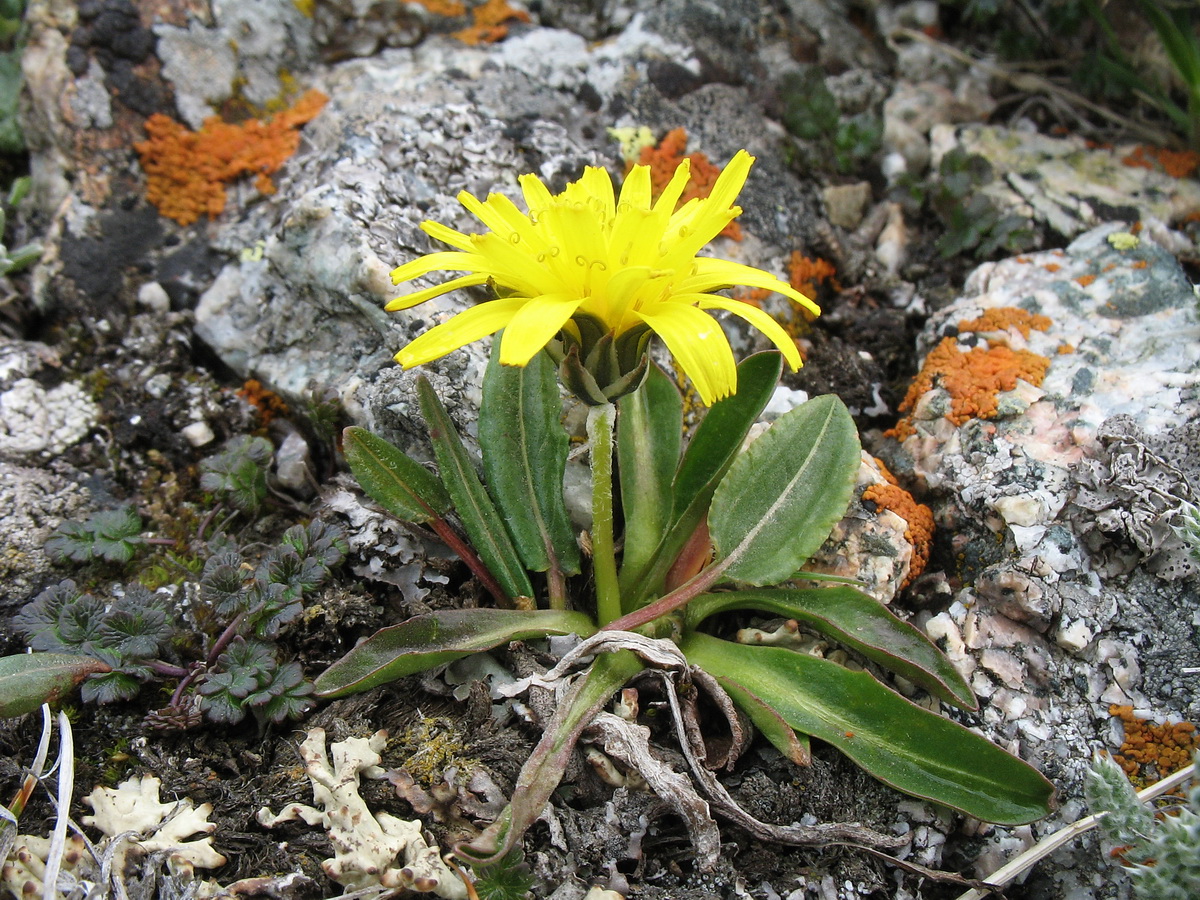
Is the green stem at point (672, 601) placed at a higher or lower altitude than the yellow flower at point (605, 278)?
lower

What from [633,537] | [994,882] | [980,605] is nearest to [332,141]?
[633,537]

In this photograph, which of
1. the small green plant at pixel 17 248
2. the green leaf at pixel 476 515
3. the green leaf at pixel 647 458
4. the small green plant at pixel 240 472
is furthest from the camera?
the small green plant at pixel 17 248

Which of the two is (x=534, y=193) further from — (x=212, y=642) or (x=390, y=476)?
(x=212, y=642)

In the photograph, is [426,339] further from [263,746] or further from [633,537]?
[263,746]

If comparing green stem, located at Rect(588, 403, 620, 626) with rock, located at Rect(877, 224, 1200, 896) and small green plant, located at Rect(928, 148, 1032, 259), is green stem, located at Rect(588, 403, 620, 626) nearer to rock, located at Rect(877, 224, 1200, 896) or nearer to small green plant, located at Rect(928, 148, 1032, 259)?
rock, located at Rect(877, 224, 1200, 896)

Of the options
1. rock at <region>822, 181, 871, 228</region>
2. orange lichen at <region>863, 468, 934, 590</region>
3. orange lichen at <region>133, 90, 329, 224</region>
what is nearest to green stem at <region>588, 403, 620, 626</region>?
orange lichen at <region>863, 468, 934, 590</region>

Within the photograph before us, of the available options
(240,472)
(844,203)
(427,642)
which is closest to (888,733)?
(427,642)

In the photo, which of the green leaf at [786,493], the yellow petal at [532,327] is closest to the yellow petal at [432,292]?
the yellow petal at [532,327]

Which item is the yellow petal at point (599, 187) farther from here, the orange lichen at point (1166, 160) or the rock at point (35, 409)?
the orange lichen at point (1166, 160)
